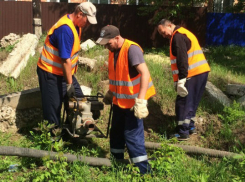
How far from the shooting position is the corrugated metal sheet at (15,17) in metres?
11.6

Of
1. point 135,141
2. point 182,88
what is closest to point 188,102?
point 182,88

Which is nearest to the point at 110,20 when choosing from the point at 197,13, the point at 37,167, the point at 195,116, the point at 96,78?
the point at 197,13

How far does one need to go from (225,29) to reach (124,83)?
42.9 feet

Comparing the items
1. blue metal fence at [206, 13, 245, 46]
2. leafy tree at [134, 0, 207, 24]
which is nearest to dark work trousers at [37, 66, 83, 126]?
leafy tree at [134, 0, 207, 24]

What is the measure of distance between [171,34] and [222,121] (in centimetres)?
171

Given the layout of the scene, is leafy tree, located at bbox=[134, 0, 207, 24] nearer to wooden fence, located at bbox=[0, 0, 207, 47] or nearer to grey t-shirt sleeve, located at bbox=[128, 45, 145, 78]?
wooden fence, located at bbox=[0, 0, 207, 47]

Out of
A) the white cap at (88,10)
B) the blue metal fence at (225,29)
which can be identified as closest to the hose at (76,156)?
the white cap at (88,10)

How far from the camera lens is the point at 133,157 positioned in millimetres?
4133

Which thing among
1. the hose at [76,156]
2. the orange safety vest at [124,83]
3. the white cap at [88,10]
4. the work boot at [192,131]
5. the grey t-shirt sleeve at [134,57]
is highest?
the white cap at [88,10]

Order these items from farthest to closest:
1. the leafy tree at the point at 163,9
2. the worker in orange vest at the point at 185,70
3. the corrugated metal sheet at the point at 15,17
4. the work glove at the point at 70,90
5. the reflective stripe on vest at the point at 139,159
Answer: the leafy tree at the point at 163,9
the corrugated metal sheet at the point at 15,17
the worker in orange vest at the point at 185,70
the work glove at the point at 70,90
the reflective stripe on vest at the point at 139,159

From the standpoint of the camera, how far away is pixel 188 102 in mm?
5531

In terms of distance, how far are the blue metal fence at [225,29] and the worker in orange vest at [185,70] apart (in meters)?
10.8

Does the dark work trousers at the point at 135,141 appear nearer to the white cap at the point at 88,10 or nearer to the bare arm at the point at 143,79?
the bare arm at the point at 143,79

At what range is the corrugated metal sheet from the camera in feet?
38.1
